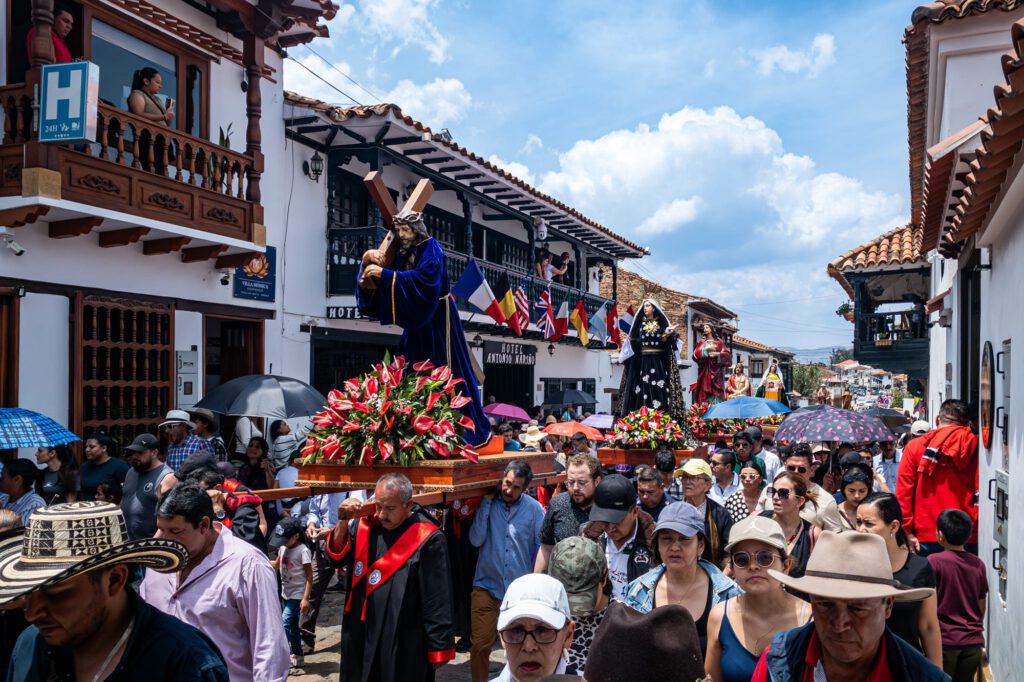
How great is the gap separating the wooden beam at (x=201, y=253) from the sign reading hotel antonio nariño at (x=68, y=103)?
2755 millimetres

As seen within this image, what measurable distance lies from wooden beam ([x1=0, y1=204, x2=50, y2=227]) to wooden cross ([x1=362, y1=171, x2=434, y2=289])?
14.4ft

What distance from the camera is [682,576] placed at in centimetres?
413

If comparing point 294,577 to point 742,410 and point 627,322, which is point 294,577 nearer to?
point 627,322

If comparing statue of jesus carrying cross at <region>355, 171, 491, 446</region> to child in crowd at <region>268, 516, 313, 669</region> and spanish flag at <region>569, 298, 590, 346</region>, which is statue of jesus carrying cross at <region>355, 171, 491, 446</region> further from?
spanish flag at <region>569, 298, 590, 346</region>

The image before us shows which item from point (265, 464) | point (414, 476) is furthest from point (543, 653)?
point (265, 464)

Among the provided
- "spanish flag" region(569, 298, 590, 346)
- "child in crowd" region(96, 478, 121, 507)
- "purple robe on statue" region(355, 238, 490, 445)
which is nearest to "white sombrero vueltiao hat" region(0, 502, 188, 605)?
"purple robe on statue" region(355, 238, 490, 445)

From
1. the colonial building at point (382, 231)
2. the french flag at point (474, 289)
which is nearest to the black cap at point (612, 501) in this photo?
the french flag at point (474, 289)

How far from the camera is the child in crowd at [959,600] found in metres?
5.14

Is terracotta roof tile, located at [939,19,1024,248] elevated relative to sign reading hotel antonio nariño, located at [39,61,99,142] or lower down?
lower down

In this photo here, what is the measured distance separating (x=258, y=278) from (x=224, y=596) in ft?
31.4

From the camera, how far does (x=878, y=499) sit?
477 centimetres

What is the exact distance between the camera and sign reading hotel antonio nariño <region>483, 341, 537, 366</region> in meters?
20.2

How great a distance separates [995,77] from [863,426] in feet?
12.6

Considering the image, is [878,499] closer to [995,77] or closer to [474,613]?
[474,613]
